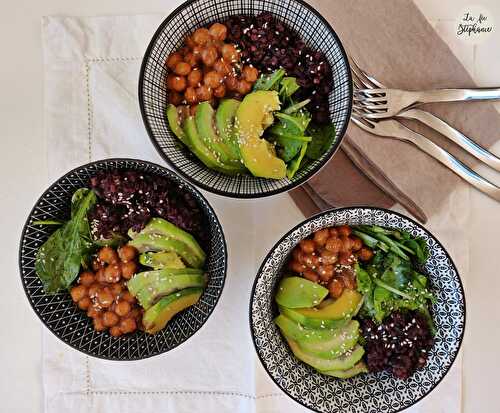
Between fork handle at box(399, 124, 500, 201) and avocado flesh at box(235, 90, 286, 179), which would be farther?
fork handle at box(399, 124, 500, 201)

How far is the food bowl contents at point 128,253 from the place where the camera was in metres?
1.10

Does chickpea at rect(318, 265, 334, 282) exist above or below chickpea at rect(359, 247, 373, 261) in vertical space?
below

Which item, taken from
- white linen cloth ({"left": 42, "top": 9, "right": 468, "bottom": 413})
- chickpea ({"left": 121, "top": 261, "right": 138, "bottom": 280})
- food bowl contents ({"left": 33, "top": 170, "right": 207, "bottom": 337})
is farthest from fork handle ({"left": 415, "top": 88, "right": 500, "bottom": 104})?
chickpea ({"left": 121, "top": 261, "right": 138, "bottom": 280})

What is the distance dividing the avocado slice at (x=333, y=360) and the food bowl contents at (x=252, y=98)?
0.37m

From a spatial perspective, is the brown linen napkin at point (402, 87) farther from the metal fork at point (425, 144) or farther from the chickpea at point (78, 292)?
the chickpea at point (78, 292)

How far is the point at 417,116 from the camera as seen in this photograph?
1198mm

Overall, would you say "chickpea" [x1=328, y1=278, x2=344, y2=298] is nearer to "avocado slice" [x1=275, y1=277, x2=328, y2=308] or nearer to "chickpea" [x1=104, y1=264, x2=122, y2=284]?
"avocado slice" [x1=275, y1=277, x2=328, y2=308]

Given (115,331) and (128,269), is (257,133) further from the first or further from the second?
(115,331)

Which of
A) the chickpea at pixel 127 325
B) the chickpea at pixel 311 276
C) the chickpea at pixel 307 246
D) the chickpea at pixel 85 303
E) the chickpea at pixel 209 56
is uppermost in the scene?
the chickpea at pixel 209 56

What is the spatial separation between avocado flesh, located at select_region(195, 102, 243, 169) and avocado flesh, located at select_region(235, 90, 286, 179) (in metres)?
0.04

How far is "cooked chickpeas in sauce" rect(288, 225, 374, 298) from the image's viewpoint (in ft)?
3.73

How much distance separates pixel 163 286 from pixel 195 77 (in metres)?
0.42

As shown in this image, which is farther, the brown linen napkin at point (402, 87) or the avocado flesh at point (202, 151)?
the brown linen napkin at point (402, 87)

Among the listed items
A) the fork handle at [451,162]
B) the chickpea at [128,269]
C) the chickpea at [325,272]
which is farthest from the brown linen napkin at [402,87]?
the chickpea at [128,269]
